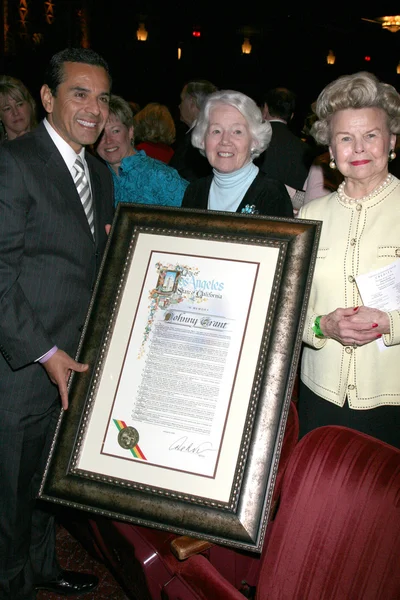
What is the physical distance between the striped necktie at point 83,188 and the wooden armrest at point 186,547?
1.01 meters

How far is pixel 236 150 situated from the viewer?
209cm

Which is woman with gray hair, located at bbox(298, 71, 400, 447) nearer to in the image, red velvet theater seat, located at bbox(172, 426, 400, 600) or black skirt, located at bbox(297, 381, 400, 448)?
black skirt, located at bbox(297, 381, 400, 448)

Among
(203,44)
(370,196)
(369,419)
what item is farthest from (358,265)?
(203,44)

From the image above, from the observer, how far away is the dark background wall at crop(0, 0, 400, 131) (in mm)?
9734

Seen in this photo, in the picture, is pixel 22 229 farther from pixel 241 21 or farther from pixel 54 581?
pixel 241 21

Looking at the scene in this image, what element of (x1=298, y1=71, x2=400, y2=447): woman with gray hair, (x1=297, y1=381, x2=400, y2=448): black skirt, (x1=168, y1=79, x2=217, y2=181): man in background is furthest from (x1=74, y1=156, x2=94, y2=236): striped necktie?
(x1=168, y1=79, x2=217, y2=181): man in background

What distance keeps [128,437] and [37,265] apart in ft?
2.00

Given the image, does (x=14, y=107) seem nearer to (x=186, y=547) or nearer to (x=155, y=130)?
(x=155, y=130)

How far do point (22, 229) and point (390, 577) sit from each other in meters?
1.29

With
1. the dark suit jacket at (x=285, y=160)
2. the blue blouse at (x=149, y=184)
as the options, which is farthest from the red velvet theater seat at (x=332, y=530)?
the dark suit jacket at (x=285, y=160)

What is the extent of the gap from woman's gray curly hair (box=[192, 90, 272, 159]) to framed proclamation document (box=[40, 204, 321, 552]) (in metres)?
0.75

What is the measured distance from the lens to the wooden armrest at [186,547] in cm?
138

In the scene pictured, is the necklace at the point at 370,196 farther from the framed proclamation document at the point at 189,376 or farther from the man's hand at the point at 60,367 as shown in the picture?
the man's hand at the point at 60,367

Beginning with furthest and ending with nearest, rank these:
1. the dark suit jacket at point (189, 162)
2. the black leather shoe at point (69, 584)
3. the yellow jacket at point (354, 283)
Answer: the dark suit jacket at point (189, 162)
the black leather shoe at point (69, 584)
the yellow jacket at point (354, 283)
